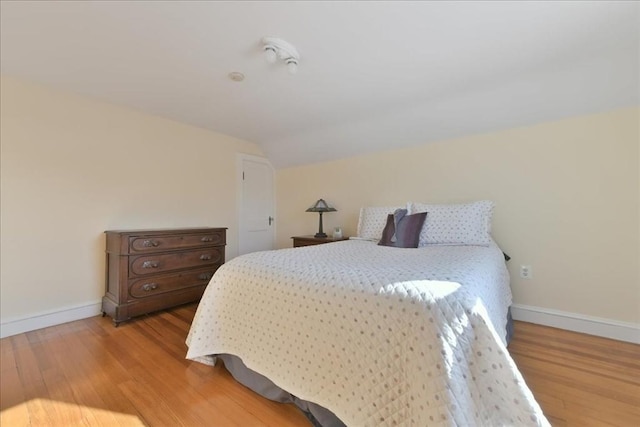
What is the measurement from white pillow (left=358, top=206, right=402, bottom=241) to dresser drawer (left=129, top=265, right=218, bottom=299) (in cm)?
172

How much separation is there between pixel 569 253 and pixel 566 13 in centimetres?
173

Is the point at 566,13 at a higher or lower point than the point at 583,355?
higher

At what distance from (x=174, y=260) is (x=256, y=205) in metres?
1.59

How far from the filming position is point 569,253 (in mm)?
2188

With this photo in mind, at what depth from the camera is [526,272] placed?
2.36m

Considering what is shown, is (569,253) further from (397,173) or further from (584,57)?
(397,173)

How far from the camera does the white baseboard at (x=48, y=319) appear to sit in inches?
82.7

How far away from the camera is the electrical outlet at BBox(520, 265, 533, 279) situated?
7.67ft

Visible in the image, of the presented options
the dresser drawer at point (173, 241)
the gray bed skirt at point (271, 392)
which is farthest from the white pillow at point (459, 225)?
the dresser drawer at point (173, 241)

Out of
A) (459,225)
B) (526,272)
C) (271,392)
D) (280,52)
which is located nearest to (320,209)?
(459,225)

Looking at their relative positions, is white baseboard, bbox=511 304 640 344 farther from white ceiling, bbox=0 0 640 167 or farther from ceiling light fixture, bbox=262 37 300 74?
ceiling light fixture, bbox=262 37 300 74

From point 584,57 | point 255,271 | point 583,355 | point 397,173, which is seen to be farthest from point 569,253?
point 255,271

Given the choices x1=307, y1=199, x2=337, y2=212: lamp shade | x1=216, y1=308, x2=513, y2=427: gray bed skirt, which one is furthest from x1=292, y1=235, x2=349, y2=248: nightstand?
x1=216, y1=308, x2=513, y2=427: gray bed skirt

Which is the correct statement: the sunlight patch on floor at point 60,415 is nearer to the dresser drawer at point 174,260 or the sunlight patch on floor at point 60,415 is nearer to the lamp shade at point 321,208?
the dresser drawer at point 174,260
